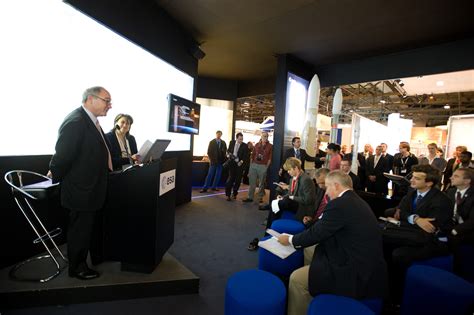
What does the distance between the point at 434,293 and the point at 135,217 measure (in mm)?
2246

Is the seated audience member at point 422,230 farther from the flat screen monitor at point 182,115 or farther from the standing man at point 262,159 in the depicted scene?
the flat screen monitor at point 182,115

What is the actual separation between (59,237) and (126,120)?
4.62ft

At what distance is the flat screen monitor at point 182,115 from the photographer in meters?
4.32

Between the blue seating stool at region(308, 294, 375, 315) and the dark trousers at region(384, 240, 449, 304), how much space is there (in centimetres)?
102

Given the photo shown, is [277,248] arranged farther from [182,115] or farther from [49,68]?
[182,115]

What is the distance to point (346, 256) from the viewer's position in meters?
1.56

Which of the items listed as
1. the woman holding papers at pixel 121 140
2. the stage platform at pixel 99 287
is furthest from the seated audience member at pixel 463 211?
the woman holding papers at pixel 121 140

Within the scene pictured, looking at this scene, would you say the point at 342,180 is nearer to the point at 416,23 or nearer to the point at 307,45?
the point at 416,23

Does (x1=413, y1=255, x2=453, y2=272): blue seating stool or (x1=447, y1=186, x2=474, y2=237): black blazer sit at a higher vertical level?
(x1=447, y1=186, x2=474, y2=237): black blazer

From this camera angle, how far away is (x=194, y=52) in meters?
4.91

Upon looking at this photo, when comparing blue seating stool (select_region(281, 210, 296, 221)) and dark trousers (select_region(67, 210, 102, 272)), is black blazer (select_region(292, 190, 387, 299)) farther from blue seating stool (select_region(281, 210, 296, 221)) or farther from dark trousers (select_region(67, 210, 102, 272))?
dark trousers (select_region(67, 210, 102, 272))

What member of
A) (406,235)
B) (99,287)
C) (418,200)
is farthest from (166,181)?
(418,200)

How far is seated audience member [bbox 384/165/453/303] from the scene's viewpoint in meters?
2.08

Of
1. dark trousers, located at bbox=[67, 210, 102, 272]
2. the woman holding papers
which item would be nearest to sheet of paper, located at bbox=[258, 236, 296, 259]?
dark trousers, located at bbox=[67, 210, 102, 272]
